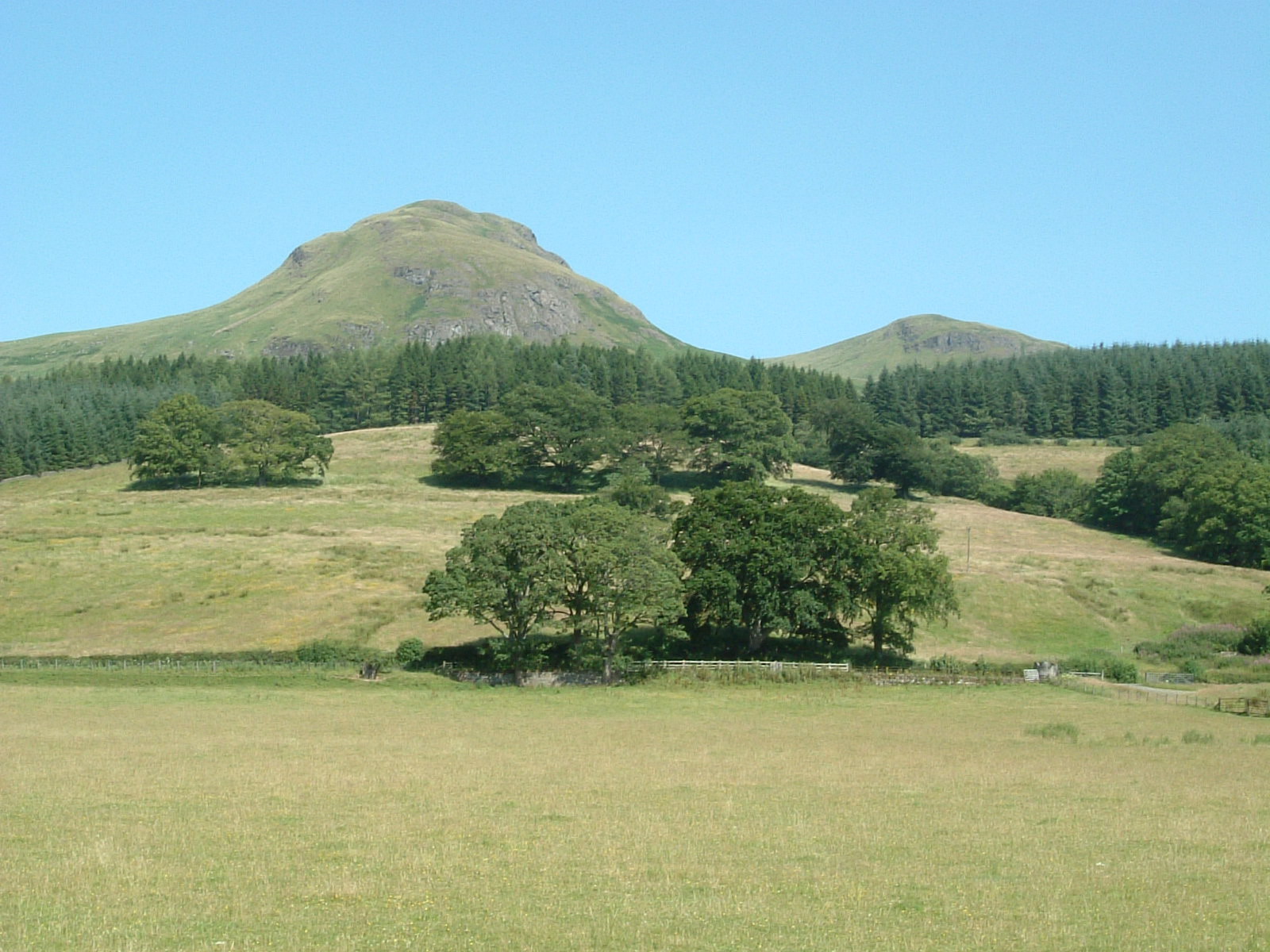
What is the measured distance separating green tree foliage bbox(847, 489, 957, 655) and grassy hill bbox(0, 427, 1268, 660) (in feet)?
13.0

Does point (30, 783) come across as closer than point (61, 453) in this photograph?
Yes

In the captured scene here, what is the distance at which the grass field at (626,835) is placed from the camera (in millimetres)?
15234

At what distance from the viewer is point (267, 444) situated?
131000mm

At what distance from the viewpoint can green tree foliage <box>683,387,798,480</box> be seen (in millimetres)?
133000

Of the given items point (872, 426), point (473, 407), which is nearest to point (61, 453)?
point (473, 407)

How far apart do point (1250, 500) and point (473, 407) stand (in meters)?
112

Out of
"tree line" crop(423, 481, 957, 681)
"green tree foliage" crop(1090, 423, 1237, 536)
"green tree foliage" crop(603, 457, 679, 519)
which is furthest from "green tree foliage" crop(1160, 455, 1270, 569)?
"green tree foliage" crop(603, 457, 679, 519)

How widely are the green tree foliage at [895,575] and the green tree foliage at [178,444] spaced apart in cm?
8530

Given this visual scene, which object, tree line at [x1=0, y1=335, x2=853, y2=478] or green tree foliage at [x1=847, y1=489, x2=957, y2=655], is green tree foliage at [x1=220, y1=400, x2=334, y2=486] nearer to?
tree line at [x1=0, y1=335, x2=853, y2=478]

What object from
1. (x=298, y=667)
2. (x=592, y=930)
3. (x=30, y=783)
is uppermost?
(x=592, y=930)

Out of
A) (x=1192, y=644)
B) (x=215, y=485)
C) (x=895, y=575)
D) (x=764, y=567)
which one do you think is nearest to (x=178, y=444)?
(x=215, y=485)

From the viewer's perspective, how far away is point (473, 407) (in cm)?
17725

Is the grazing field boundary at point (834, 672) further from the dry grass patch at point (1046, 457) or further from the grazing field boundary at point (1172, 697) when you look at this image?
the dry grass patch at point (1046, 457)

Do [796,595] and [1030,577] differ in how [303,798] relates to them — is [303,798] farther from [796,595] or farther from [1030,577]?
[1030,577]
